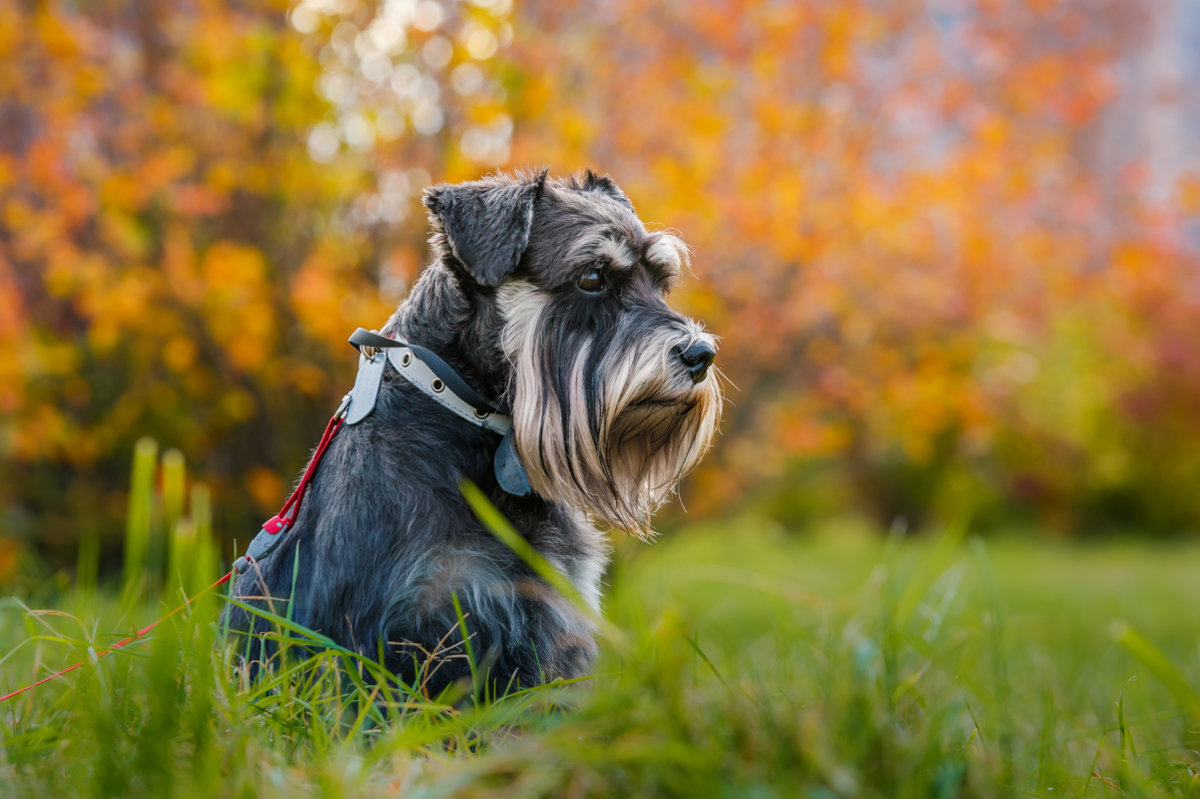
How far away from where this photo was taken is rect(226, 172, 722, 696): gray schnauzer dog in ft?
7.67

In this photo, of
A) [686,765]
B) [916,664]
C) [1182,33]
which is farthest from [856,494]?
[1182,33]

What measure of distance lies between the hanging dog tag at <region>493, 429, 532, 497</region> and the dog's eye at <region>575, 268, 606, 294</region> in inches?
25.0

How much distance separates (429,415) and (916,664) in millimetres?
1700

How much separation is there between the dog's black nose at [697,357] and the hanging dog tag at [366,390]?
94 cm

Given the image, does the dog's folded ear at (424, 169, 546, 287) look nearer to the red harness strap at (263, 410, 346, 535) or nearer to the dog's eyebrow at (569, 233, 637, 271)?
the dog's eyebrow at (569, 233, 637, 271)

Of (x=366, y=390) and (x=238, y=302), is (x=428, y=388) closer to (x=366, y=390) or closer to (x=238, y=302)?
(x=366, y=390)

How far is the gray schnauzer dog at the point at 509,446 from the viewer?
234 centimetres

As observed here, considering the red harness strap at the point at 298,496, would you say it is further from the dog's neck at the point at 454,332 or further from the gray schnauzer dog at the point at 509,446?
the dog's neck at the point at 454,332

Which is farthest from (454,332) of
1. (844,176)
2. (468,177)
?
(844,176)

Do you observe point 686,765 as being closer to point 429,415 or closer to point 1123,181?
point 429,415

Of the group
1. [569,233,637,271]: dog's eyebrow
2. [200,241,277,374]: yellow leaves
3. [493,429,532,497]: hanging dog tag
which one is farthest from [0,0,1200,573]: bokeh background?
[493,429,532,497]: hanging dog tag

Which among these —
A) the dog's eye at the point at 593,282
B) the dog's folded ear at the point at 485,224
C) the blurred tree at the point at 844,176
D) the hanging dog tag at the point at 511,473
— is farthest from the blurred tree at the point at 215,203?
the hanging dog tag at the point at 511,473

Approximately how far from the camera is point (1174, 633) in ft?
25.3

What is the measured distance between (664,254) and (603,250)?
0.28m
